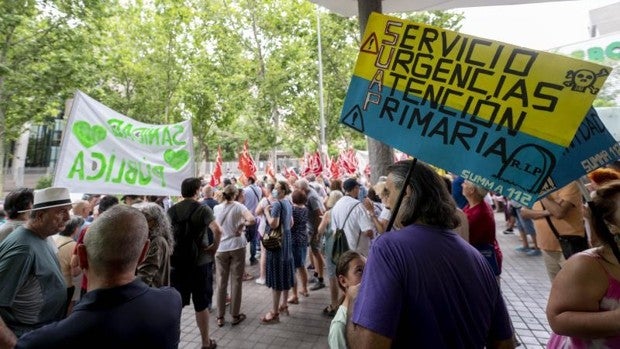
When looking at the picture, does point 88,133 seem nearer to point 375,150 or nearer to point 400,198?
point 375,150

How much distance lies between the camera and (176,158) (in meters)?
4.58

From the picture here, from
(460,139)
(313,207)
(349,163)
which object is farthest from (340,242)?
(349,163)

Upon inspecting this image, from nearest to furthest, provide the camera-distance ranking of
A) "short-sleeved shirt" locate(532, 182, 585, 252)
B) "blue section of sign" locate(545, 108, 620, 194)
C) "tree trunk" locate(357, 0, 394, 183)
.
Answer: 1. "blue section of sign" locate(545, 108, 620, 194)
2. "short-sleeved shirt" locate(532, 182, 585, 252)
3. "tree trunk" locate(357, 0, 394, 183)

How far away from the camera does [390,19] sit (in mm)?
1954

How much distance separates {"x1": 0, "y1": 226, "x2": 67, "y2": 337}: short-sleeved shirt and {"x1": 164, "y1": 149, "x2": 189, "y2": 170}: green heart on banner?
6.48ft

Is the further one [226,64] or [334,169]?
[226,64]

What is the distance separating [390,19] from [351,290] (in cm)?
147

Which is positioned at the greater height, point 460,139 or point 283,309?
point 460,139

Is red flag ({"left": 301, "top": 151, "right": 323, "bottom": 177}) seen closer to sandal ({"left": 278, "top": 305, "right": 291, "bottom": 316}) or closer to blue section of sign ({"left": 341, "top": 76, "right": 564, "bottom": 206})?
sandal ({"left": 278, "top": 305, "right": 291, "bottom": 316})

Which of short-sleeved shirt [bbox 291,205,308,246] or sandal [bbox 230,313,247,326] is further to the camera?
short-sleeved shirt [bbox 291,205,308,246]

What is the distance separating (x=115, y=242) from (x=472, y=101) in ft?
6.19

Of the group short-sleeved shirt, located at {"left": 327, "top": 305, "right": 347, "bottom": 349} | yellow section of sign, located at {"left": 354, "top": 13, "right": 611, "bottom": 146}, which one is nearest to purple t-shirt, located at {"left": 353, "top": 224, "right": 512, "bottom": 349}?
short-sleeved shirt, located at {"left": 327, "top": 305, "right": 347, "bottom": 349}

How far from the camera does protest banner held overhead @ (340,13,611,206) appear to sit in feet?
5.34

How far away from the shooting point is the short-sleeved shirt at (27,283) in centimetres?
235
